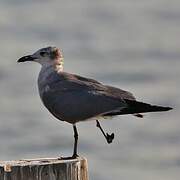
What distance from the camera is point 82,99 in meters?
6.82

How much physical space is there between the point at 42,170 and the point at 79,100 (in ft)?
5.44

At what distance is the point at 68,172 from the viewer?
5.30 meters

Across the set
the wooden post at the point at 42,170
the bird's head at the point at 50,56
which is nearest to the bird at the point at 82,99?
the bird's head at the point at 50,56

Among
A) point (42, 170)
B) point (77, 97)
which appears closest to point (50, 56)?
point (77, 97)

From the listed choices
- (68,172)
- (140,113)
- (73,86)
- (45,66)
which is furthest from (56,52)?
(68,172)

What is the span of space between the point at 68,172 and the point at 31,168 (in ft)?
0.90

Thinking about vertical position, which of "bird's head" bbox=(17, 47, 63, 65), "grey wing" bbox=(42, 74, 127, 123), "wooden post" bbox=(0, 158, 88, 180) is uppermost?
"bird's head" bbox=(17, 47, 63, 65)

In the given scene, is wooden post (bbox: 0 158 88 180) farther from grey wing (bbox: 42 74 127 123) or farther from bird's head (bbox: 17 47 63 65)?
bird's head (bbox: 17 47 63 65)

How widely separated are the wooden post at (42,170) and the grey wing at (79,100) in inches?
50.6

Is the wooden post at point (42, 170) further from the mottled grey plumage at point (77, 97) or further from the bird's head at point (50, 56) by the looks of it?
the bird's head at point (50, 56)

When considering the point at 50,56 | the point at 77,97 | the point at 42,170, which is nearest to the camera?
the point at 42,170

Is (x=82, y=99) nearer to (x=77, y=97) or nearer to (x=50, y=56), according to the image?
(x=77, y=97)

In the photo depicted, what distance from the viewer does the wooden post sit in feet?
17.0

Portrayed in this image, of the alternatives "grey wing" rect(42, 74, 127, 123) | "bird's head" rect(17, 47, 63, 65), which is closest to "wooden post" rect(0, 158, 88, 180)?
"grey wing" rect(42, 74, 127, 123)
